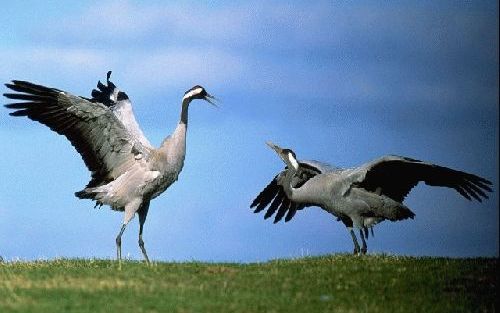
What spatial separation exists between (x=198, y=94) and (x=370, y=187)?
169 inches

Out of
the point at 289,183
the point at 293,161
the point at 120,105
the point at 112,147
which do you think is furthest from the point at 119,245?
the point at 293,161

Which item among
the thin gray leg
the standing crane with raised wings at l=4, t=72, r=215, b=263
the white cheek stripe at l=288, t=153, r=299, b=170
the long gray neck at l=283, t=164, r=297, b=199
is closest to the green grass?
the thin gray leg

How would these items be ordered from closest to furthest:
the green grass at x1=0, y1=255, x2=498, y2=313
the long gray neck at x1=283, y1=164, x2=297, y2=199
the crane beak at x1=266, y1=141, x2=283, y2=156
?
the green grass at x1=0, y1=255, x2=498, y2=313 < the long gray neck at x1=283, y1=164, x2=297, y2=199 < the crane beak at x1=266, y1=141, x2=283, y2=156

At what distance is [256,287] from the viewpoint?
13141mm

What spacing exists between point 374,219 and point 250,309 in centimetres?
740

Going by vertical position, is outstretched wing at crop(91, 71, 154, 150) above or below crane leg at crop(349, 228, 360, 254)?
above

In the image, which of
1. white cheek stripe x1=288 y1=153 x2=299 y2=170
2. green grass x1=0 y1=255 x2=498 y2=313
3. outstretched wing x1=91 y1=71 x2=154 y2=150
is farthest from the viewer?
white cheek stripe x1=288 y1=153 x2=299 y2=170

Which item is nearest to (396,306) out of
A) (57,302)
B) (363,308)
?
(363,308)

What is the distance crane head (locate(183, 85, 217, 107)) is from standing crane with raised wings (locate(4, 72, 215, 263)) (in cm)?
2

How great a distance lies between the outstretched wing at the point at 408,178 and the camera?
60.5ft

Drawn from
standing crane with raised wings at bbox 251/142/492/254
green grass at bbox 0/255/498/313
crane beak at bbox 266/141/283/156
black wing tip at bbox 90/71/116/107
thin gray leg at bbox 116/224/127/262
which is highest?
black wing tip at bbox 90/71/116/107

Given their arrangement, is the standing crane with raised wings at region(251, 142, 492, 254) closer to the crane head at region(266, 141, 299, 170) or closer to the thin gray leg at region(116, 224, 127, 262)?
the crane head at region(266, 141, 299, 170)

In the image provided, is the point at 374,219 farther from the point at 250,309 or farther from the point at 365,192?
the point at 250,309

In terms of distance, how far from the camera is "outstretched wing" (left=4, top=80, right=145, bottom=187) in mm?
17047
